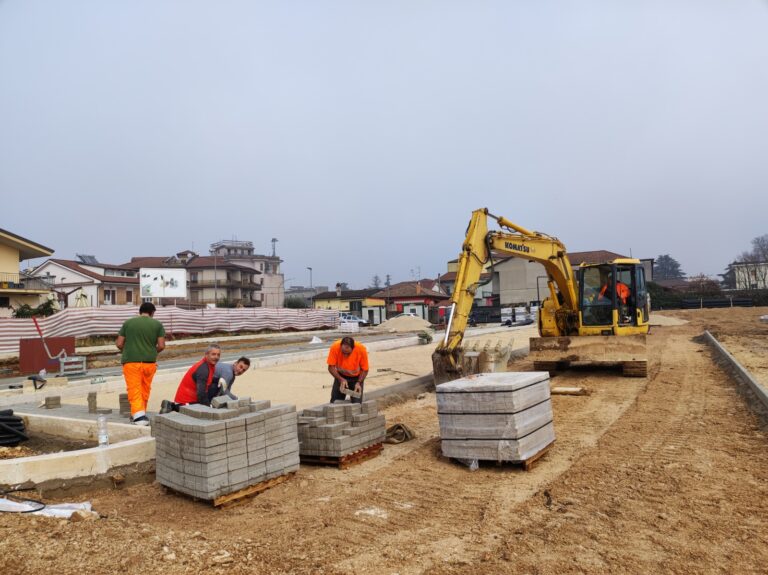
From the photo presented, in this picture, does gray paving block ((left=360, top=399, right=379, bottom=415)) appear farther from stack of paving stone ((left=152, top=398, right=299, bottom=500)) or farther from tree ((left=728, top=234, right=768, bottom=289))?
tree ((left=728, top=234, right=768, bottom=289))

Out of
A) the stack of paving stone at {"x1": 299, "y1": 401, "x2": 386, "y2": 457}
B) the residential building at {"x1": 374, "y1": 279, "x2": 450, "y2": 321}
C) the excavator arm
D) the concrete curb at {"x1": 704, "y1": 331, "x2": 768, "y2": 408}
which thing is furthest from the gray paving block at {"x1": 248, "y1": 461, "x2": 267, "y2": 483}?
the residential building at {"x1": 374, "y1": 279, "x2": 450, "y2": 321}

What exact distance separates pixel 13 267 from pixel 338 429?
32933 millimetres

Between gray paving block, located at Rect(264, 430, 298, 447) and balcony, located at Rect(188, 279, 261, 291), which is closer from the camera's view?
gray paving block, located at Rect(264, 430, 298, 447)

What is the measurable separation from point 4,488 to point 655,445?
6898mm

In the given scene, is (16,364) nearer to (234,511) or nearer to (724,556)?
(234,511)

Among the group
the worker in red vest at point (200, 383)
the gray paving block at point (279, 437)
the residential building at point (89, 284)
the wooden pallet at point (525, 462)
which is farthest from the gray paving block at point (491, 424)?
the residential building at point (89, 284)

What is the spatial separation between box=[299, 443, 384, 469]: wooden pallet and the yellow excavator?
16.7ft

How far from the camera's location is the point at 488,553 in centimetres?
375

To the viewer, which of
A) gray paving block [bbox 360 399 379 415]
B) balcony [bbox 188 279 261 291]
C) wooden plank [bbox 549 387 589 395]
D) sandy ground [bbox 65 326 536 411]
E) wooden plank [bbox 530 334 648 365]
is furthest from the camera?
balcony [bbox 188 279 261 291]

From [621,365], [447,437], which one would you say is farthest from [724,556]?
[621,365]

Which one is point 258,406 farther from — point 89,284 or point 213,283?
point 213,283

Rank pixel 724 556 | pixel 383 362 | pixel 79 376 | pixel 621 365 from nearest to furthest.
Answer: pixel 724 556 < pixel 621 365 < pixel 79 376 < pixel 383 362

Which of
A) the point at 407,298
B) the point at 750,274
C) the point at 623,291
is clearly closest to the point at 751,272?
the point at 750,274

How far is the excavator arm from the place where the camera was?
32.3 feet
